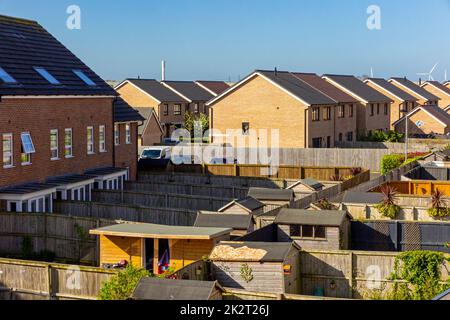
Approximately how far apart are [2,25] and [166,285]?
25619 millimetres

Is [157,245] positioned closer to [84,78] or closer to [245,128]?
[84,78]

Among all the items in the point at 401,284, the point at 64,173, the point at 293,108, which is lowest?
the point at 401,284

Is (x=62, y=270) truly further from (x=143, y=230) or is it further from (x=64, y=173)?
(x=64, y=173)

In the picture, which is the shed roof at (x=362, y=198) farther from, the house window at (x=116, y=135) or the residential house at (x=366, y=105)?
the residential house at (x=366, y=105)

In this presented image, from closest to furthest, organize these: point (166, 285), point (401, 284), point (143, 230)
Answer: point (166, 285) → point (401, 284) → point (143, 230)

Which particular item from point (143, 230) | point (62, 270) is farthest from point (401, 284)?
point (62, 270)

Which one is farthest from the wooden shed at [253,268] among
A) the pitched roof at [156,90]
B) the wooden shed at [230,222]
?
the pitched roof at [156,90]

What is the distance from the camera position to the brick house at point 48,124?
33.0 metres

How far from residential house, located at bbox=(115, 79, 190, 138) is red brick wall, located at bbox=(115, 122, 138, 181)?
36.6 metres

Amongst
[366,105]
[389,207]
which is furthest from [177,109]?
[389,207]

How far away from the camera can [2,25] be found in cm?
3897

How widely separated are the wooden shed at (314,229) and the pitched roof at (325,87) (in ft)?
139
